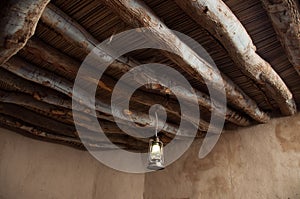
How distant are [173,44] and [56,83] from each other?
3.42 ft

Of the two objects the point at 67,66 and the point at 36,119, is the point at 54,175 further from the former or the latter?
the point at 67,66

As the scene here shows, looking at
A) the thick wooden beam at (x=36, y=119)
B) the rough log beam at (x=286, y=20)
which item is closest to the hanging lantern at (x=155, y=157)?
the rough log beam at (x=286, y=20)

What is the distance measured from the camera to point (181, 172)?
3.33m

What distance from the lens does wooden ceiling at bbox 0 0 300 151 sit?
131cm

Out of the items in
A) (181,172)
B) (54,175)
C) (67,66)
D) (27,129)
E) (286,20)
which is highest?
(286,20)

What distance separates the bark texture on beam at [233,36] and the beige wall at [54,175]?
243 cm

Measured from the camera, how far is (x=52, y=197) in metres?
3.42

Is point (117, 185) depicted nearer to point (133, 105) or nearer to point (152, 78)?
point (133, 105)

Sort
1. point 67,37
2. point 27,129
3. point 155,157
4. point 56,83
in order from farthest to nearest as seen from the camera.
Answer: point 27,129 → point 56,83 → point 155,157 → point 67,37

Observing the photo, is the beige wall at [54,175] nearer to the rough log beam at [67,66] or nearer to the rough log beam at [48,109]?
the rough log beam at [48,109]

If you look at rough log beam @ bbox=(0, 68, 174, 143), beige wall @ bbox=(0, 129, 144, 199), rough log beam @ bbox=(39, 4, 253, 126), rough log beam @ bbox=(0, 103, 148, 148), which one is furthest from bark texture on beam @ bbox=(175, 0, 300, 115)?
beige wall @ bbox=(0, 129, 144, 199)

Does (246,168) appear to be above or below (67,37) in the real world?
below

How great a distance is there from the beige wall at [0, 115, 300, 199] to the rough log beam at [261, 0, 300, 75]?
1290 millimetres

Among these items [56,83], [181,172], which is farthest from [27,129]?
[181,172]
